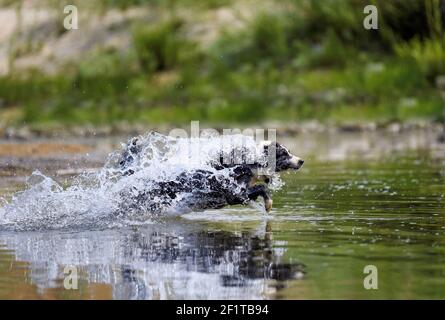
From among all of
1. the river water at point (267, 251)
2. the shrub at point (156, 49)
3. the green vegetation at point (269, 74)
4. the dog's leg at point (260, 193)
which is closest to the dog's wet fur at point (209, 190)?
the dog's leg at point (260, 193)

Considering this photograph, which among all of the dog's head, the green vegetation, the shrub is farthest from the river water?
the shrub

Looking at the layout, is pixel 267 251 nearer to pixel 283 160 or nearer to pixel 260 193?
pixel 260 193

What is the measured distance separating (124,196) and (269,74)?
53.8 feet

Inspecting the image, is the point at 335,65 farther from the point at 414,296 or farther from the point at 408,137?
the point at 414,296

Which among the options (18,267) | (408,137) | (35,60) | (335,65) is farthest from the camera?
(35,60)

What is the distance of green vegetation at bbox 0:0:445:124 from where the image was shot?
86.0 feet

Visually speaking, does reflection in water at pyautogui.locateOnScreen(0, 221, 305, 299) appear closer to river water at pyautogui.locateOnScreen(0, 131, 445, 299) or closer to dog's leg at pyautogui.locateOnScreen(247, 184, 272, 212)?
river water at pyautogui.locateOnScreen(0, 131, 445, 299)

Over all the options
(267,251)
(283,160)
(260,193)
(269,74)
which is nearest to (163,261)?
(267,251)

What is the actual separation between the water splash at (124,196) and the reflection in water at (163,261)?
0.48 m

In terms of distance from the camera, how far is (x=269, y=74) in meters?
27.6
